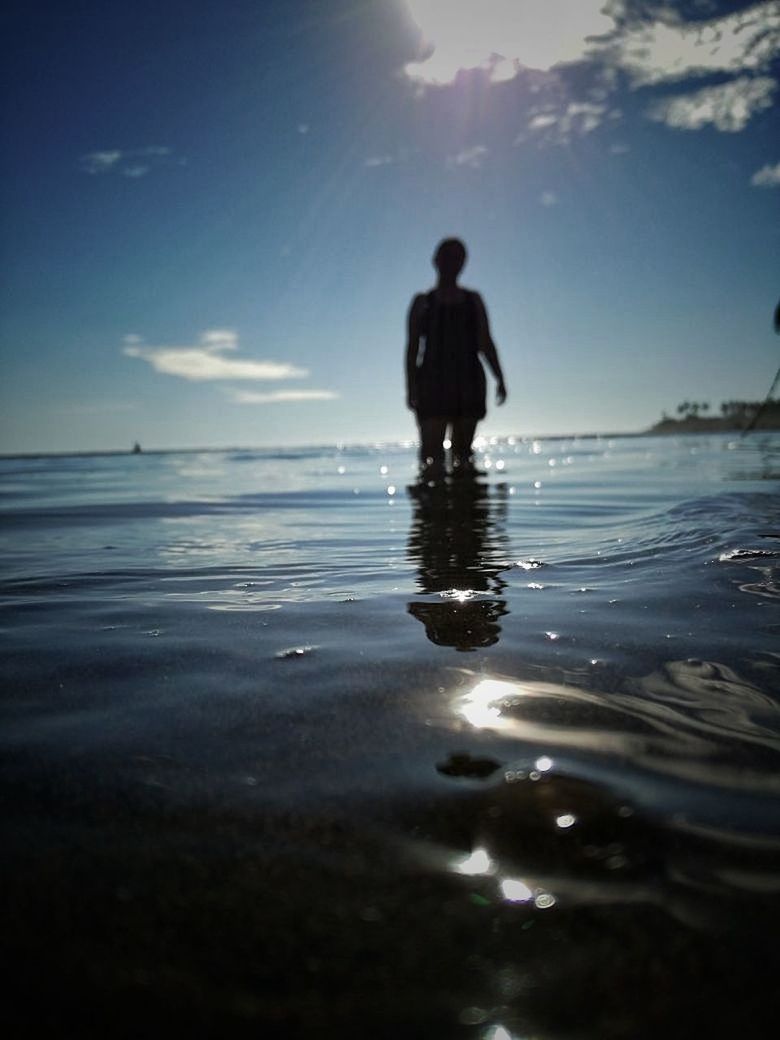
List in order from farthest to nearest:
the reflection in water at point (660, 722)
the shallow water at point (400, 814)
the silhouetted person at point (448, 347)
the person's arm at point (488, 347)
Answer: the person's arm at point (488, 347) < the silhouetted person at point (448, 347) < the reflection in water at point (660, 722) < the shallow water at point (400, 814)

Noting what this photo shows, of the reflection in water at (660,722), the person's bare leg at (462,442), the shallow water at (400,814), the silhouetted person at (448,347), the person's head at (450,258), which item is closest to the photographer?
the shallow water at (400,814)

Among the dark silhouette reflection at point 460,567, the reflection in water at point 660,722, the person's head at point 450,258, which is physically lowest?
the reflection in water at point 660,722

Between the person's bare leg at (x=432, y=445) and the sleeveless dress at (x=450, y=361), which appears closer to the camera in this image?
the sleeveless dress at (x=450, y=361)

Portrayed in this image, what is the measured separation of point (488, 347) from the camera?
24.3 ft

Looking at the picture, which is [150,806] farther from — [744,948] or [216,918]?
[744,948]

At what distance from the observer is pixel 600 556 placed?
2.62 meters

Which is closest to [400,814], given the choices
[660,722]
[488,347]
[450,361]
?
[660,722]

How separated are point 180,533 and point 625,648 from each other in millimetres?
3092

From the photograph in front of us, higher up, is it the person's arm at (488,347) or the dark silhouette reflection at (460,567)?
the person's arm at (488,347)

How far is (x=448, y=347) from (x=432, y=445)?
4.04 feet

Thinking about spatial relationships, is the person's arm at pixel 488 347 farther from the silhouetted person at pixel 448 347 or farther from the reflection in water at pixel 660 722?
the reflection in water at pixel 660 722

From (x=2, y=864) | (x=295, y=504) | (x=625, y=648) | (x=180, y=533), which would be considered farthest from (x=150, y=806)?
(x=295, y=504)

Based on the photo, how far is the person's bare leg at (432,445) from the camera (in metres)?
7.37

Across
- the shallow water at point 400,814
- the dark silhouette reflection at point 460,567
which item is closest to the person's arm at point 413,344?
the dark silhouette reflection at point 460,567
